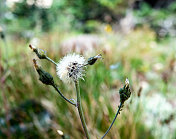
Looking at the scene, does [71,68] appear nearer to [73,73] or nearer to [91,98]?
[73,73]

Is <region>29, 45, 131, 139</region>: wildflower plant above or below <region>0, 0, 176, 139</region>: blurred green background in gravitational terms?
below

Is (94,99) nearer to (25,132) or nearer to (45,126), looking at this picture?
(45,126)

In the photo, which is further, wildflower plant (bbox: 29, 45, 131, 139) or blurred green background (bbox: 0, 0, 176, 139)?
blurred green background (bbox: 0, 0, 176, 139)

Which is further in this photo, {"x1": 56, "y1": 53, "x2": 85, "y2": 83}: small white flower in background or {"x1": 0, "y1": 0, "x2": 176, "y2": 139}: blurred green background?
{"x1": 0, "y1": 0, "x2": 176, "y2": 139}: blurred green background

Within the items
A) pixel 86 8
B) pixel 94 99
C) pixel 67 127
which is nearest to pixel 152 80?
pixel 94 99

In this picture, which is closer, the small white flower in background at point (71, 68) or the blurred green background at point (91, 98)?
the small white flower in background at point (71, 68)

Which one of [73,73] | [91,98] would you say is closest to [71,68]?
[73,73]

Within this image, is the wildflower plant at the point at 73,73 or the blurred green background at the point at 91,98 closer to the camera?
the wildflower plant at the point at 73,73

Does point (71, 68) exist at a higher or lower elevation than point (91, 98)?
lower

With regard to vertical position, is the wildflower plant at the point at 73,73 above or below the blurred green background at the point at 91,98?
below

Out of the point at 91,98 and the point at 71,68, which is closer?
the point at 71,68

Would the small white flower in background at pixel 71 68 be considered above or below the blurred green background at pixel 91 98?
below
